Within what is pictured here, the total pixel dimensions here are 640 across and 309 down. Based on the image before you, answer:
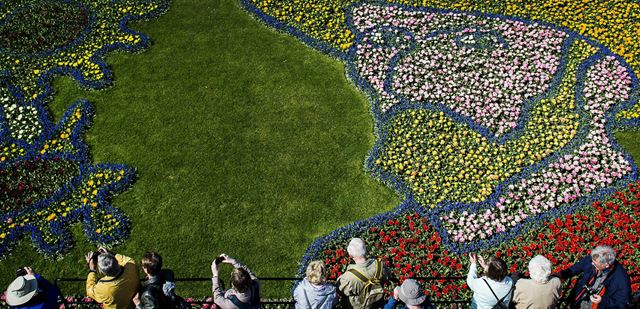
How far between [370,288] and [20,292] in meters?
5.26

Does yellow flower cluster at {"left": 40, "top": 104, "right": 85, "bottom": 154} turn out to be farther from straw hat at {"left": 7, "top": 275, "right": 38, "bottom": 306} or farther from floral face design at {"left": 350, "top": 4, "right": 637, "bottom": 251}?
floral face design at {"left": 350, "top": 4, "right": 637, "bottom": 251}

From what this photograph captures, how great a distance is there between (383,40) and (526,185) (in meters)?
6.32

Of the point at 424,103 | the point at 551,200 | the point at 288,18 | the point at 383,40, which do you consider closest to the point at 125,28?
the point at 288,18

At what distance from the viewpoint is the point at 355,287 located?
819 cm

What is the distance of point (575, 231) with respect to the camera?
12.2 meters

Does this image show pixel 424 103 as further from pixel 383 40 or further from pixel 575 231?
pixel 575 231

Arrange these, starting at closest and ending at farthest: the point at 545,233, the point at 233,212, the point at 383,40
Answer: the point at 545,233
the point at 233,212
the point at 383,40

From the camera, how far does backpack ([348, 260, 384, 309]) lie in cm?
816

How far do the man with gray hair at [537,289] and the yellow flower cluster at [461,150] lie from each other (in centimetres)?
495

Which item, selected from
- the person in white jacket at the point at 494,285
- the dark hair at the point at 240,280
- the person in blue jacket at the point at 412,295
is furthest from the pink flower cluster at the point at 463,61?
the dark hair at the point at 240,280

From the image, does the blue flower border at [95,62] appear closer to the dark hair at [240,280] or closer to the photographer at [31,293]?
the photographer at [31,293]

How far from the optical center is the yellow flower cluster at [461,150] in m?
13.2

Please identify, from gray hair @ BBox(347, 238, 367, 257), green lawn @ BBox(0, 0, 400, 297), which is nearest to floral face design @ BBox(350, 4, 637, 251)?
green lawn @ BBox(0, 0, 400, 297)

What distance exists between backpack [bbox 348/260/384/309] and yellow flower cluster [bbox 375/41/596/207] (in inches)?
194
